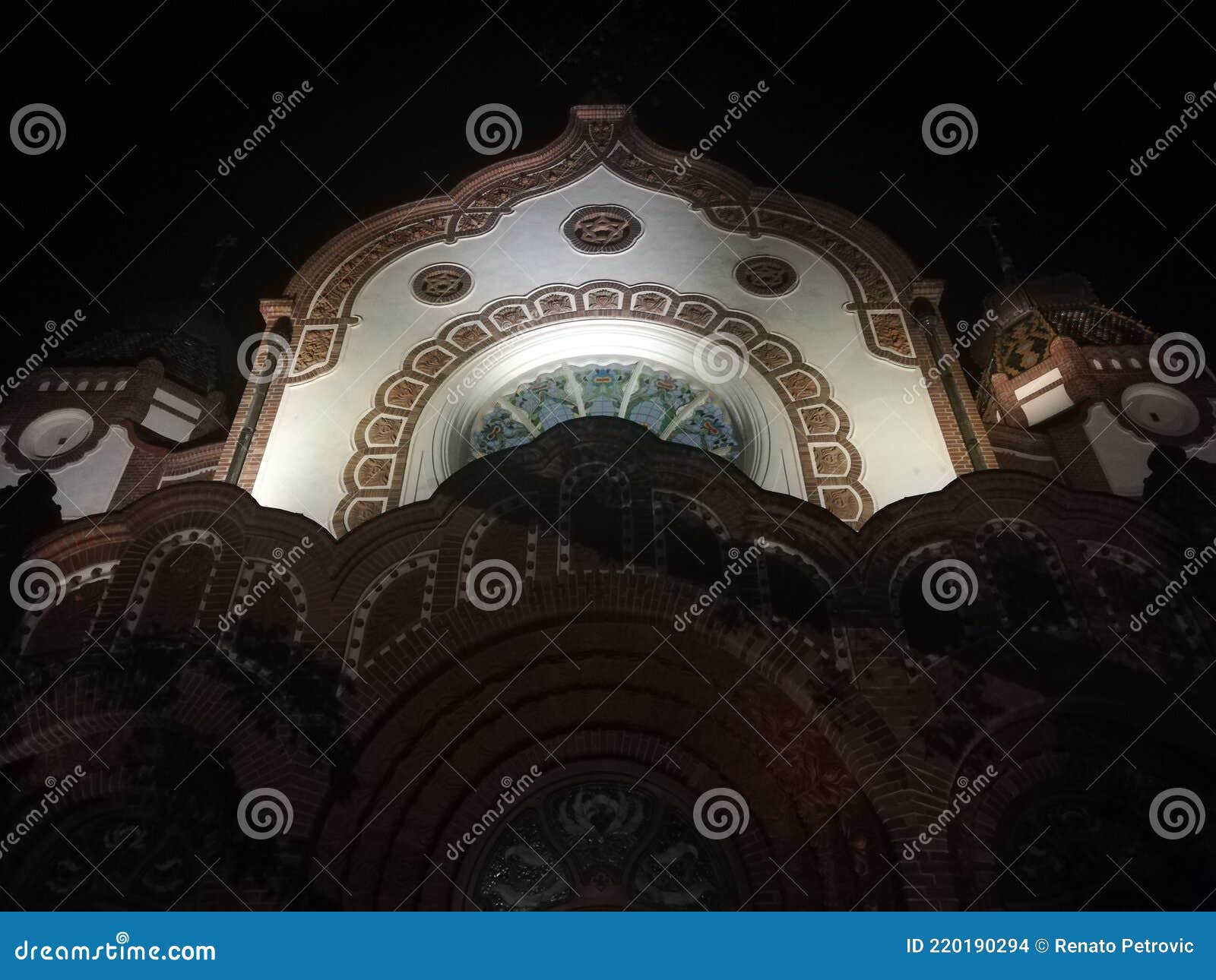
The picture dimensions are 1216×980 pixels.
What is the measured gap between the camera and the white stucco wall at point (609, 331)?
34.5 ft

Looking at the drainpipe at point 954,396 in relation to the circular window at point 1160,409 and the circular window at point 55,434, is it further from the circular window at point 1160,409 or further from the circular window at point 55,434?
the circular window at point 55,434

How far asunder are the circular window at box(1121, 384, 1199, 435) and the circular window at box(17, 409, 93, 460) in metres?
12.7

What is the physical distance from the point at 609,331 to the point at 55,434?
23.1 ft

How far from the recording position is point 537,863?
721cm

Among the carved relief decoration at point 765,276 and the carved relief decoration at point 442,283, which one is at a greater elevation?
the carved relief decoration at point 765,276

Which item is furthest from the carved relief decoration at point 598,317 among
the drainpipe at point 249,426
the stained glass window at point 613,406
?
the drainpipe at point 249,426

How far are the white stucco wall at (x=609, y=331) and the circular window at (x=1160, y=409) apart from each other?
9.19 ft

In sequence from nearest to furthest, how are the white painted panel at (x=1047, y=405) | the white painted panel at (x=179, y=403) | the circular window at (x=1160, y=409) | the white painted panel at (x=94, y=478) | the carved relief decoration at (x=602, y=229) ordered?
the white painted panel at (x=94, y=478) → the circular window at (x=1160, y=409) → the white painted panel at (x=1047, y=405) → the white painted panel at (x=179, y=403) → the carved relief decoration at (x=602, y=229)

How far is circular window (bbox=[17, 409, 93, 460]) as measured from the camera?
11350 mm

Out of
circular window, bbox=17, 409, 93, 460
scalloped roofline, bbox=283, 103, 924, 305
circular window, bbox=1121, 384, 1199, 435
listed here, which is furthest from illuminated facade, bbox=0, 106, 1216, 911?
scalloped roofline, bbox=283, 103, 924, 305

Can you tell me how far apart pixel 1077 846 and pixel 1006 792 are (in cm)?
63

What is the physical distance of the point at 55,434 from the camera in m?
11.6

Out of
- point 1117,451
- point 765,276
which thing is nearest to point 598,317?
point 765,276

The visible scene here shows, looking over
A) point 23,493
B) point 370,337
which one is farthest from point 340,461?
point 23,493
